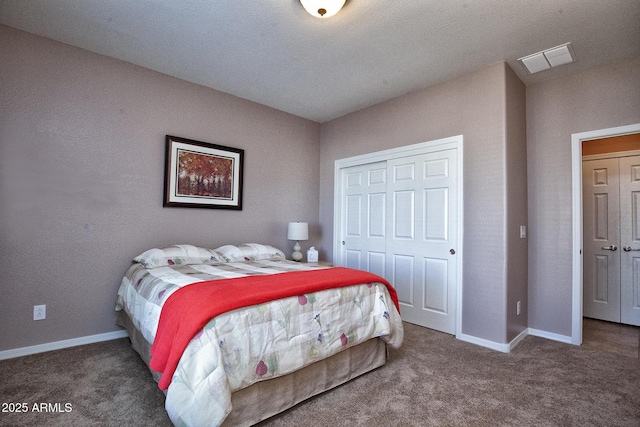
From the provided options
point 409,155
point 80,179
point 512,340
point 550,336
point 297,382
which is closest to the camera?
point 297,382

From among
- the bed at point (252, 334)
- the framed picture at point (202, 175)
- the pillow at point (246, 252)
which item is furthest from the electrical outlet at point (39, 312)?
the pillow at point (246, 252)

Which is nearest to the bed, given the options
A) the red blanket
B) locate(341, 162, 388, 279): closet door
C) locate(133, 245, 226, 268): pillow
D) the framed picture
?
the red blanket

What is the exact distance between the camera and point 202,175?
3385 millimetres

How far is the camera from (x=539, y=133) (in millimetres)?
3191

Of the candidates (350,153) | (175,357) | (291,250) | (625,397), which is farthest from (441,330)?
(175,357)

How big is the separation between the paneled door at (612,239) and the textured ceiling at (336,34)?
145 cm

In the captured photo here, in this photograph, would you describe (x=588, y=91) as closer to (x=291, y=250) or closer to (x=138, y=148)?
(x=291, y=250)

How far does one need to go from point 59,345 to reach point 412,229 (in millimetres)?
3415

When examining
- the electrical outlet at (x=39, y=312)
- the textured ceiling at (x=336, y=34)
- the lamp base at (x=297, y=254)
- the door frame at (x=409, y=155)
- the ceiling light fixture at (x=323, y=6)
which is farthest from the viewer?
the lamp base at (x=297, y=254)

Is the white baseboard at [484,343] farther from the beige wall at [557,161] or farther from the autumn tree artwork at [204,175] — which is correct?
the autumn tree artwork at [204,175]

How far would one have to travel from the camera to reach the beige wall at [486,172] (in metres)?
2.81

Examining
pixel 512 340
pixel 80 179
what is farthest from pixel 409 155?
pixel 80 179

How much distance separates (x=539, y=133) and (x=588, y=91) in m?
0.50

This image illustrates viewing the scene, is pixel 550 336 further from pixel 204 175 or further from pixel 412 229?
pixel 204 175
